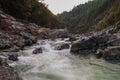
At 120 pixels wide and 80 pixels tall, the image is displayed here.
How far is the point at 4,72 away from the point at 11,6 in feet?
149

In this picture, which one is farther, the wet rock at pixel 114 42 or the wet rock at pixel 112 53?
the wet rock at pixel 114 42

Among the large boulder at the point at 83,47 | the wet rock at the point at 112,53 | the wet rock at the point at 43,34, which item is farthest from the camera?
the wet rock at the point at 43,34

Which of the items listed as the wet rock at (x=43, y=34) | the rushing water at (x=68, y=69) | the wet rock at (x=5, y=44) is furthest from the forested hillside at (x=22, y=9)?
the rushing water at (x=68, y=69)

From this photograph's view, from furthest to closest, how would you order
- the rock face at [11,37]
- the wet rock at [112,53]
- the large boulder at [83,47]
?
the large boulder at [83,47] < the rock face at [11,37] < the wet rock at [112,53]

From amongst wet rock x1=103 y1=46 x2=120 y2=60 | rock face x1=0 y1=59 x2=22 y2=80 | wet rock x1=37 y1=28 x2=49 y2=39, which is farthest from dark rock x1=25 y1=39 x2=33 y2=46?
rock face x1=0 y1=59 x2=22 y2=80

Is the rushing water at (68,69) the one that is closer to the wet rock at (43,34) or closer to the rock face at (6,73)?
the rock face at (6,73)

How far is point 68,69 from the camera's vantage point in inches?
822

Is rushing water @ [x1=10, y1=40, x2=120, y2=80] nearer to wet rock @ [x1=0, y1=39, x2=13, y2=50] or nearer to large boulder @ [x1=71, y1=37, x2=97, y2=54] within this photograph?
wet rock @ [x1=0, y1=39, x2=13, y2=50]

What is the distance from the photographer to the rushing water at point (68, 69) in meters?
17.7

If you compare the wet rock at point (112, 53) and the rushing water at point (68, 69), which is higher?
the wet rock at point (112, 53)

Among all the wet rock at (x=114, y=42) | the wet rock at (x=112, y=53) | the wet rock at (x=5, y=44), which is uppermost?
the wet rock at (x=114, y=42)

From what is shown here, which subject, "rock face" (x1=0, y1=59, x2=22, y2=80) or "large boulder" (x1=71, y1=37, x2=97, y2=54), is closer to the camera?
"rock face" (x1=0, y1=59, x2=22, y2=80)

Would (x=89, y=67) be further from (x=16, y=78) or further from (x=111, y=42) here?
(x=16, y=78)

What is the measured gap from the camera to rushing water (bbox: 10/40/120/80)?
17703mm
